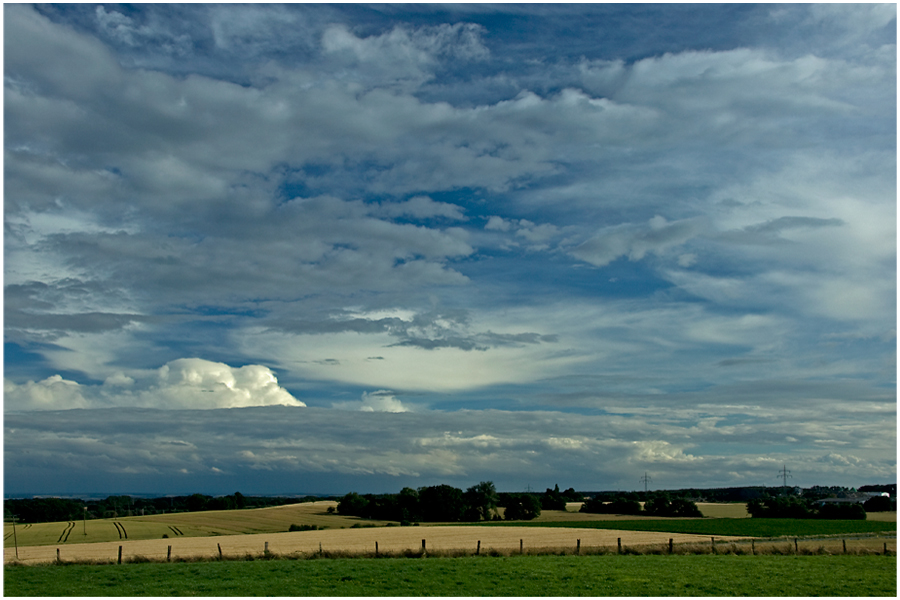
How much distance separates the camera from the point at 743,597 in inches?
1242

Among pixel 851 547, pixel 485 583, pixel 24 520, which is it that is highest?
pixel 485 583

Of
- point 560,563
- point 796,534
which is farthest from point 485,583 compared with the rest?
point 796,534

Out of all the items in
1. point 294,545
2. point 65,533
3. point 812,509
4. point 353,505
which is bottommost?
point 353,505

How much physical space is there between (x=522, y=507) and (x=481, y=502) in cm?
997

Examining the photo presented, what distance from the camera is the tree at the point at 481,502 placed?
157250 millimetres

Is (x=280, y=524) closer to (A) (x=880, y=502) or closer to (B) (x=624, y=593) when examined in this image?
(B) (x=624, y=593)

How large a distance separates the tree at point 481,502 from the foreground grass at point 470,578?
11478cm

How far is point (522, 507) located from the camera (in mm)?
157000

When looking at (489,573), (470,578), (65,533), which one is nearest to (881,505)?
(489,573)

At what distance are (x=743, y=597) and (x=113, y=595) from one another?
30.0 metres

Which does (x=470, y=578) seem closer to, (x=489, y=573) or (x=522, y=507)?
(x=489, y=573)

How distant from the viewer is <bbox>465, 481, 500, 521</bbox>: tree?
157250 millimetres

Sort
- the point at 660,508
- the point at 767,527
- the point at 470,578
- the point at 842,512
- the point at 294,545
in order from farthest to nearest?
the point at 660,508 → the point at 842,512 → the point at 767,527 → the point at 294,545 → the point at 470,578

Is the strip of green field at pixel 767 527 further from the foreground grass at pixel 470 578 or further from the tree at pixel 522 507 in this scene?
the foreground grass at pixel 470 578
